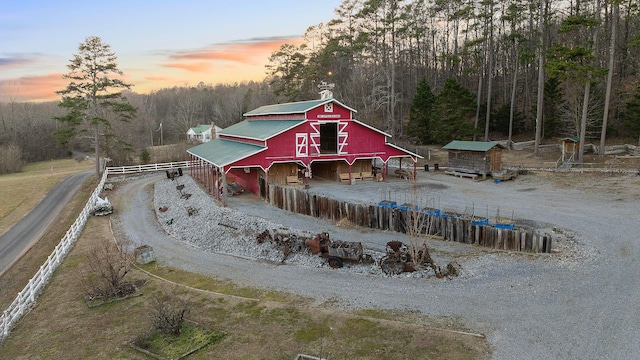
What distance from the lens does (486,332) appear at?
11852 mm

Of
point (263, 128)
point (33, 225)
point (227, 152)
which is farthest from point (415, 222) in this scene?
point (33, 225)

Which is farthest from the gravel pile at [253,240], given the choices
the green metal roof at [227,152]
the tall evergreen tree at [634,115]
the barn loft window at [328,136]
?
the tall evergreen tree at [634,115]

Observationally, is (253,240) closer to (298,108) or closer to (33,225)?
(298,108)

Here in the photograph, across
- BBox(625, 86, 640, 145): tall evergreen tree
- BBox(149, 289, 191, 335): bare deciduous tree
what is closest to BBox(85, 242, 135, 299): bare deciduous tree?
BBox(149, 289, 191, 335): bare deciduous tree

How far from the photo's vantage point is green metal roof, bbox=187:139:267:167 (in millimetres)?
29716

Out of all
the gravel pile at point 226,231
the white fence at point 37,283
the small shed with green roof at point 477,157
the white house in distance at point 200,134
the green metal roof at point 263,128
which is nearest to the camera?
the white fence at point 37,283

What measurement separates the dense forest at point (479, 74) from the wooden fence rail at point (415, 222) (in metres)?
23.2

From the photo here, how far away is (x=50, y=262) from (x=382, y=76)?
177ft

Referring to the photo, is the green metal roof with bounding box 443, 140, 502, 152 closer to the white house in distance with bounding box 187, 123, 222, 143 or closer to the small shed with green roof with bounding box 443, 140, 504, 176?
the small shed with green roof with bounding box 443, 140, 504, 176

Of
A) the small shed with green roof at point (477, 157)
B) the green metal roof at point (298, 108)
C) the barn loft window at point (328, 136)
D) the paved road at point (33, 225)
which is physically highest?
the green metal roof at point (298, 108)

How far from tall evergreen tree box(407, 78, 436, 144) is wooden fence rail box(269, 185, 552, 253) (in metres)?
33.3

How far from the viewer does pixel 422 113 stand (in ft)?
181

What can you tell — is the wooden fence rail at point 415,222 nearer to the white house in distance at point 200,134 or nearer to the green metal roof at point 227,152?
the green metal roof at point 227,152

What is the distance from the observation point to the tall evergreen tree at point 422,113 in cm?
5516
